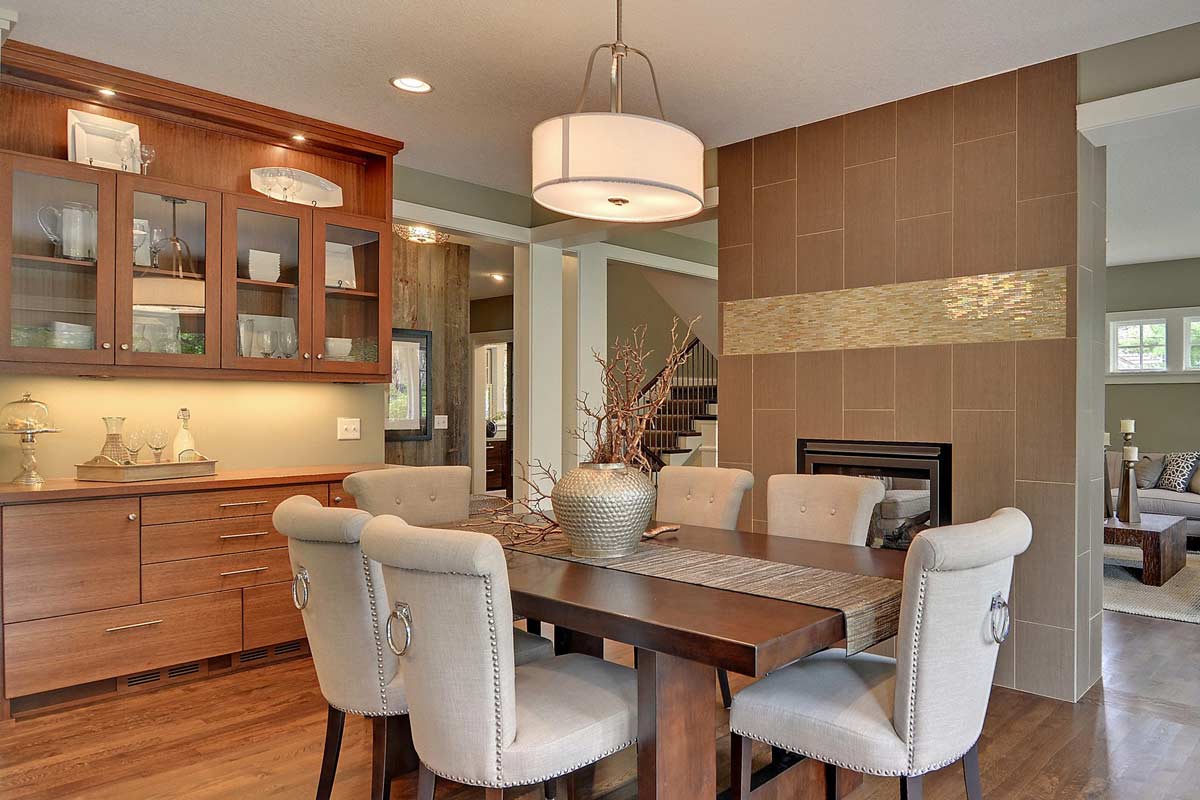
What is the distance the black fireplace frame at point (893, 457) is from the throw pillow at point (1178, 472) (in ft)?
14.4

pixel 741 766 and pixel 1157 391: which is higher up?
pixel 1157 391

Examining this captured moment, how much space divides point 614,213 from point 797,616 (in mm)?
1489

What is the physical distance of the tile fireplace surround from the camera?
313 centimetres

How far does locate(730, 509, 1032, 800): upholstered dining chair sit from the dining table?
0.15 metres

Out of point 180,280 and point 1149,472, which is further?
point 1149,472

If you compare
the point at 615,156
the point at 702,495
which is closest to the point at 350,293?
the point at 702,495

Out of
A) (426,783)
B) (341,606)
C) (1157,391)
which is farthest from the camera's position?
(1157,391)

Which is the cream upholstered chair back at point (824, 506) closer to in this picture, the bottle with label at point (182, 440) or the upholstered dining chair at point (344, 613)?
the upholstered dining chair at point (344, 613)

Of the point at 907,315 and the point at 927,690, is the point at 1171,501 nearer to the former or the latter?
the point at 907,315

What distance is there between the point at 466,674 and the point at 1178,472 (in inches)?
277

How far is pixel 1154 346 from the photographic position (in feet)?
24.8

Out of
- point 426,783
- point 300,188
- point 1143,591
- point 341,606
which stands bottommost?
point 1143,591

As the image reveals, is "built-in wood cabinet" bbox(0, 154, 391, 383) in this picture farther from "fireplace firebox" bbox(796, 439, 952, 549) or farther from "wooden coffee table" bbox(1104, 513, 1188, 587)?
"wooden coffee table" bbox(1104, 513, 1188, 587)

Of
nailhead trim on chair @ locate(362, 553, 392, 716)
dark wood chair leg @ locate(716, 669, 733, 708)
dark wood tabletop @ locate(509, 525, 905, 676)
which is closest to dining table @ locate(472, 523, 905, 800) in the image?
dark wood tabletop @ locate(509, 525, 905, 676)
